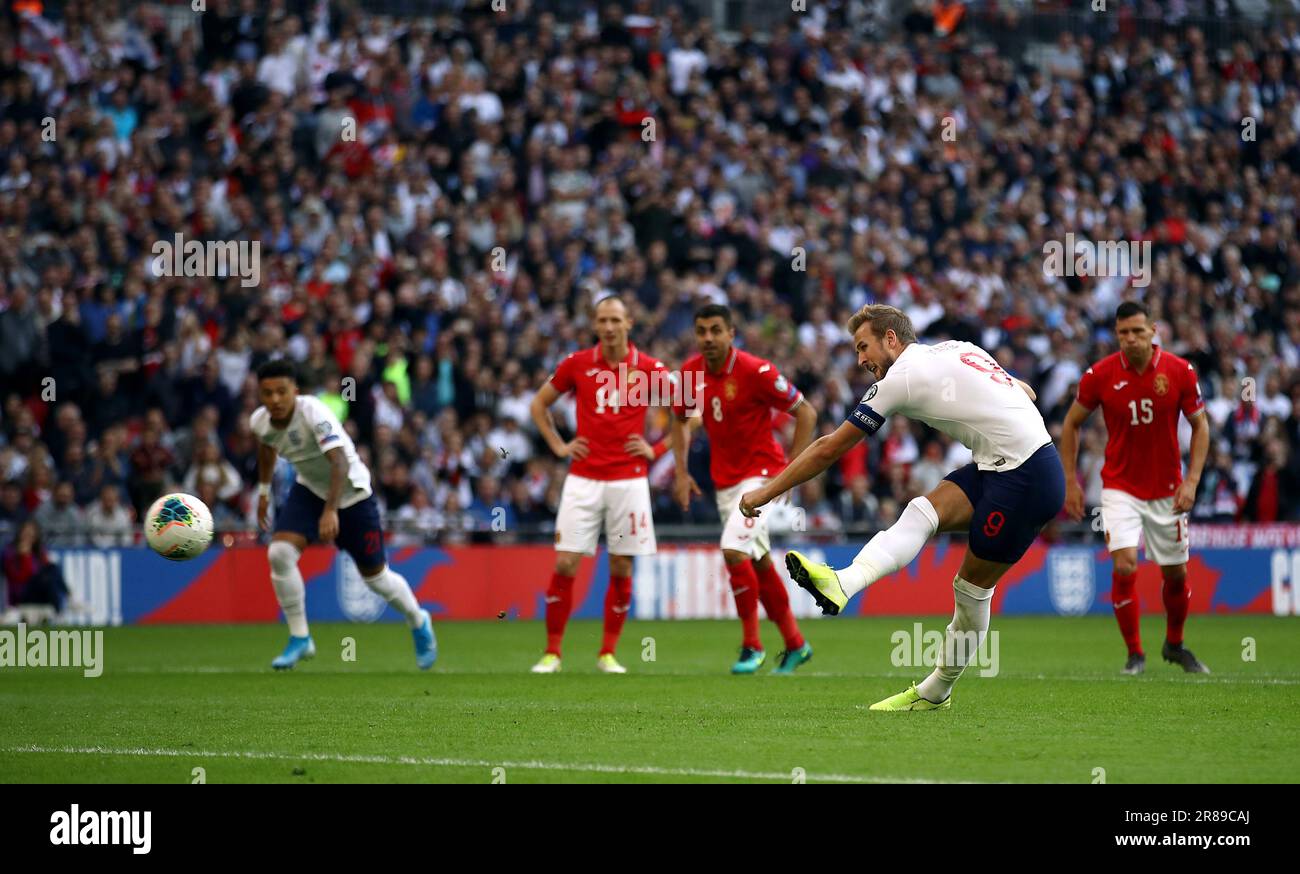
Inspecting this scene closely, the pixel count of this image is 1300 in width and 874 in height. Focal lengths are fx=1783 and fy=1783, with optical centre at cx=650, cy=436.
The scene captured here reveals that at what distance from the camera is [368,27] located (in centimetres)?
2598

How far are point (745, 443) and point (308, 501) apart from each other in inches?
134

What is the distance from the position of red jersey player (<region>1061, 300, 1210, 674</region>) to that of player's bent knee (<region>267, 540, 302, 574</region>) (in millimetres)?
5858

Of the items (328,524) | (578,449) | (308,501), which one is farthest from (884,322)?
(308,501)

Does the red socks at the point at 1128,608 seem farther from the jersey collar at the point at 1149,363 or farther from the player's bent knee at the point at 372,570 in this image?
the player's bent knee at the point at 372,570

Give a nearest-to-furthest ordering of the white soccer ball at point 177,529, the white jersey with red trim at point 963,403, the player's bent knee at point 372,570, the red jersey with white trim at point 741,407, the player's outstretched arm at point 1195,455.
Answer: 1. the white jersey with red trim at point 963,403
2. the white soccer ball at point 177,529
3. the player's outstretched arm at point 1195,455
4. the red jersey with white trim at point 741,407
5. the player's bent knee at point 372,570

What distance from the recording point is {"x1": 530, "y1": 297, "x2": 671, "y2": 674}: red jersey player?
1382 centimetres

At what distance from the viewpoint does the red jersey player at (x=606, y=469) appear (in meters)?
13.8

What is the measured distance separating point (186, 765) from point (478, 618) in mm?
12955

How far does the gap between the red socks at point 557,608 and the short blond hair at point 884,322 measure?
16.1 ft

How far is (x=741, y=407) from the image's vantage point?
13.4m

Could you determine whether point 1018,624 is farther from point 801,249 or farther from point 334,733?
point 334,733

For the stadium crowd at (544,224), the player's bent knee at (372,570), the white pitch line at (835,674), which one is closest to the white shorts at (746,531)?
the white pitch line at (835,674)

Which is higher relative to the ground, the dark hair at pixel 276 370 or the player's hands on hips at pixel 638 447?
the dark hair at pixel 276 370

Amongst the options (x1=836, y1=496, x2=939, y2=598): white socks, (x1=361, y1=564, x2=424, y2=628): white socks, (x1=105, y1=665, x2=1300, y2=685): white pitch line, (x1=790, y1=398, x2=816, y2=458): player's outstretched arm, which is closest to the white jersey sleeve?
(x1=836, y1=496, x2=939, y2=598): white socks
